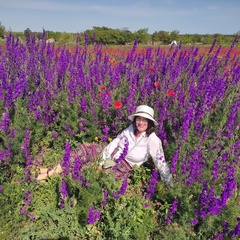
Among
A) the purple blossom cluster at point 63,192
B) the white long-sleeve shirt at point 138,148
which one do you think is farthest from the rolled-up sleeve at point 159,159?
the purple blossom cluster at point 63,192

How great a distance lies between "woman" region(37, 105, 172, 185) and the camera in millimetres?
3194

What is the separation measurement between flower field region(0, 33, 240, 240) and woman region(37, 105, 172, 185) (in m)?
0.15

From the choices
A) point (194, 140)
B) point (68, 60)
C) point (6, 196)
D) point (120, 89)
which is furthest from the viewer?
point (68, 60)

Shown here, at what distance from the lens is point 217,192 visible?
8.64ft

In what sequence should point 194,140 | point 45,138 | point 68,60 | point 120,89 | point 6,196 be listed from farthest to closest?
point 68,60
point 120,89
point 45,138
point 194,140
point 6,196

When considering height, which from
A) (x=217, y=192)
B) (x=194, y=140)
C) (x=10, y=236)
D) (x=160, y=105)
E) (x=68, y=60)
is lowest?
(x=10, y=236)

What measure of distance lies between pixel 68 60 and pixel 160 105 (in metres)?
2.19

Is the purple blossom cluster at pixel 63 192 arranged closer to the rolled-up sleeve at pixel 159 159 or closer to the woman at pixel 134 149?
the woman at pixel 134 149

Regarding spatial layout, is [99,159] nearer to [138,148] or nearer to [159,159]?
[159,159]

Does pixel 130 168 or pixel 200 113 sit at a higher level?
pixel 200 113

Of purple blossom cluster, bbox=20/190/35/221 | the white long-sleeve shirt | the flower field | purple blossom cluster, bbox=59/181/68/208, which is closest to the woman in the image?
the white long-sleeve shirt

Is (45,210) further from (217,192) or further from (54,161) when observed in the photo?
(217,192)

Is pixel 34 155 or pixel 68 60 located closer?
pixel 34 155

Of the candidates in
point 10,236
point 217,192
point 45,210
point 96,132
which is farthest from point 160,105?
point 10,236
